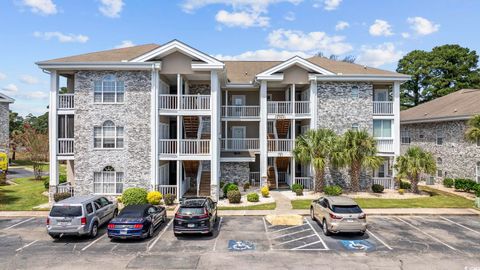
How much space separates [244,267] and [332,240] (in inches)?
205

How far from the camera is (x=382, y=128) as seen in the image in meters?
27.5

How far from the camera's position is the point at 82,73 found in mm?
23141

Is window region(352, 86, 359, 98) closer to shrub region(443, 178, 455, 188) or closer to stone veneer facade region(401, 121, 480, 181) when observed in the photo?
stone veneer facade region(401, 121, 480, 181)

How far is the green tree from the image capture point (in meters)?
53.0

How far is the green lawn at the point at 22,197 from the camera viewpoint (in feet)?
73.2

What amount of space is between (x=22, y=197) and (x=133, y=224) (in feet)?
53.2

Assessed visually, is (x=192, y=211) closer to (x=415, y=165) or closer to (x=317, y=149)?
(x=317, y=149)

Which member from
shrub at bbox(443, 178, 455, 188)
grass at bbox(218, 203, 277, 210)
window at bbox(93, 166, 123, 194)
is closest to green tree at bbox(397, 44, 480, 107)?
shrub at bbox(443, 178, 455, 188)

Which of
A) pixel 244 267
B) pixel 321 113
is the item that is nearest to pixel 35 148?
pixel 321 113

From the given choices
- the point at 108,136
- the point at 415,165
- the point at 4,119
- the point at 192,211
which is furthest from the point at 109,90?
the point at 4,119

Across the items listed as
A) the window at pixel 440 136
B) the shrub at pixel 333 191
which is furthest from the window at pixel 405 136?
the shrub at pixel 333 191

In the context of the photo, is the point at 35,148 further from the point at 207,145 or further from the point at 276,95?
the point at 276,95

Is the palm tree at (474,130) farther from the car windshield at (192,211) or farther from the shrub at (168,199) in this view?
the shrub at (168,199)

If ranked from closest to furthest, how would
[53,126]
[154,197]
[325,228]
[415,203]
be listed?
[325,228] → [154,197] → [415,203] → [53,126]
